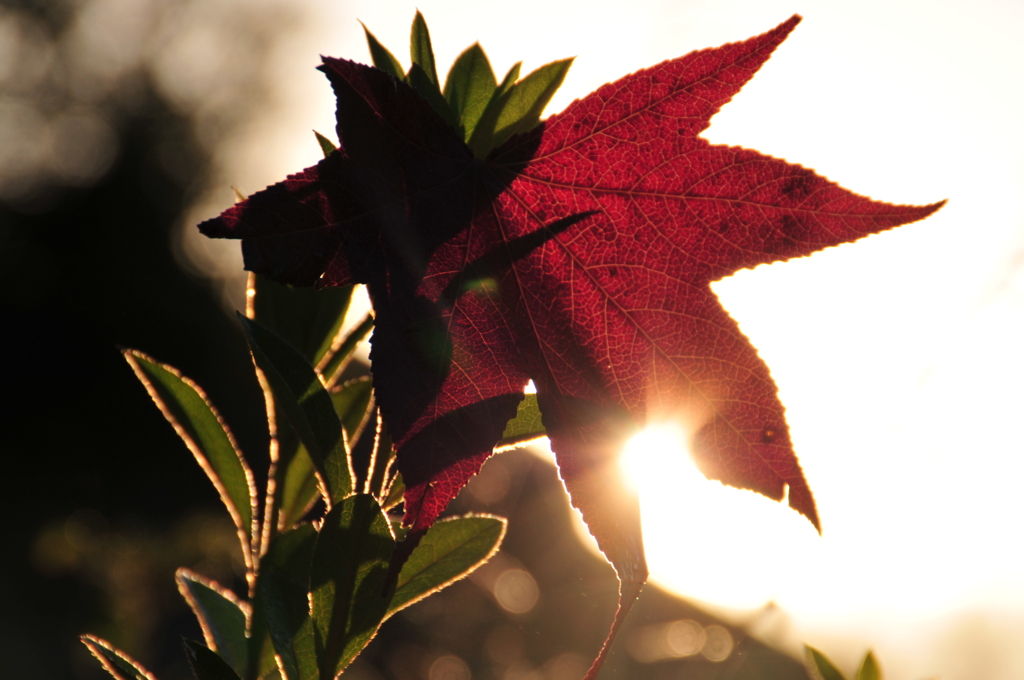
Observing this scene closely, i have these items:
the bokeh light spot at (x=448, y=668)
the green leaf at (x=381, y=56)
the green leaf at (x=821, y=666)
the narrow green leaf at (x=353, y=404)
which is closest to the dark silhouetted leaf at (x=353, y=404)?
the narrow green leaf at (x=353, y=404)

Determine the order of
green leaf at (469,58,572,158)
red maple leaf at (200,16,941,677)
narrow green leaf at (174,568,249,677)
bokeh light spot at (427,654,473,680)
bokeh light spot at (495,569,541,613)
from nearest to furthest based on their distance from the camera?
red maple leaf at (200,16,941,677)
green leaf at (469,58,572,158)
narrow green leaf at (174,568,249,677)
bokeh light spot at (495,569,541,613)
bokeh light spot at (427,654,473,680)

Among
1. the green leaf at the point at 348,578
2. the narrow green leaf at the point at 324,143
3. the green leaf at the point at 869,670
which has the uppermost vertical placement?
the narrow green leaf at the point at 324,143

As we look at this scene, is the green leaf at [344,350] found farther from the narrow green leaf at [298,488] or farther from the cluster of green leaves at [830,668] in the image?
the cluster of green leaves at [830,668]

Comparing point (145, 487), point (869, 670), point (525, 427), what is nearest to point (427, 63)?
point (525, 427)

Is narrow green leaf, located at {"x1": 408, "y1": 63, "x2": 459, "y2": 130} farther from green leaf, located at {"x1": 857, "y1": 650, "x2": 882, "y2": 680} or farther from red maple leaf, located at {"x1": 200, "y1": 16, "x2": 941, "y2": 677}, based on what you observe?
green leaf, located at {"x1": 857, "y1": 650, "x2": 882, "y2": 680}

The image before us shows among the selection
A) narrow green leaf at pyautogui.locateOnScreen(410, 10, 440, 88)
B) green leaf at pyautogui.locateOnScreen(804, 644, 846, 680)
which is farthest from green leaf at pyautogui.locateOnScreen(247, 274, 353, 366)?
green leaf at pyautogui.locateOnScreen(804, 644, 846, 680)

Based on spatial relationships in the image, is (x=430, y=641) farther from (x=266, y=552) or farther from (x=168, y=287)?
(x=168, y=287)
